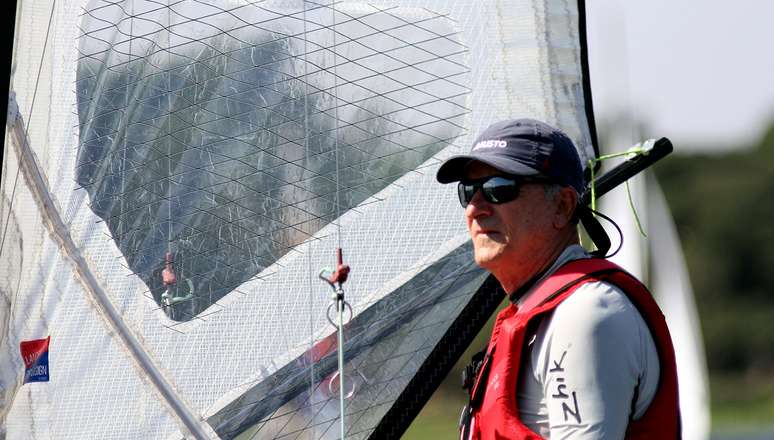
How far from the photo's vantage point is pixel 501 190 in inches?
85.4

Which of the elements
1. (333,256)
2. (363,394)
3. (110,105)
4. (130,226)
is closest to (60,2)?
(110,105)

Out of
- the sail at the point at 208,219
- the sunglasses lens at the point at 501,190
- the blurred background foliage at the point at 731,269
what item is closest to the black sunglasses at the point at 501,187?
the sunglasses lens at the point at 501,190

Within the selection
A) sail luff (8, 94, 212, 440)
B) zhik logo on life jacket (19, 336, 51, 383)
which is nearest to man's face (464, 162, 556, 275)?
sail luff (8, 94, 212, 440)

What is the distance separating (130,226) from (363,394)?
610 millimetres

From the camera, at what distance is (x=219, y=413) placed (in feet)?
9.34

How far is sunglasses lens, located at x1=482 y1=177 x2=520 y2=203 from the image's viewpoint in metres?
2.16

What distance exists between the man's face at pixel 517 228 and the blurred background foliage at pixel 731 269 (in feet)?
73.7

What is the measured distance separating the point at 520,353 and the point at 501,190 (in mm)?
289

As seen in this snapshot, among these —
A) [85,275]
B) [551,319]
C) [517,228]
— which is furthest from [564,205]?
[85,275]

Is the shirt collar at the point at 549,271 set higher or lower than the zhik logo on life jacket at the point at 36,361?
higher

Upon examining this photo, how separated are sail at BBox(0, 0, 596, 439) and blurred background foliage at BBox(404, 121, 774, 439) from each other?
21.8 m

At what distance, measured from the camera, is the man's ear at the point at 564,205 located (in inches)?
85.9

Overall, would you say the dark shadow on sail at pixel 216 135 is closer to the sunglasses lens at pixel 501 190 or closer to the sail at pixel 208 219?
the sail at pixel 208 219

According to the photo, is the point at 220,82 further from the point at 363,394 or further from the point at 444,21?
the point at 363,394
